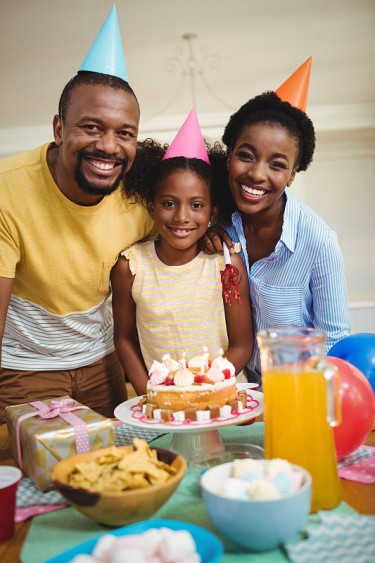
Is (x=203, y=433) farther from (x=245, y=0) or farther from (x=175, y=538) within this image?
(x=245, y=0)

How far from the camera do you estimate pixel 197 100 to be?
5.23 m

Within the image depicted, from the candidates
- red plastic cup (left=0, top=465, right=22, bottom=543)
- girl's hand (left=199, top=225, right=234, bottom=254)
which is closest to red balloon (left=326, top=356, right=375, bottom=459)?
red plastic cup (left=0, top=465, right=22, bottom=543)

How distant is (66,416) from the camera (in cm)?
112

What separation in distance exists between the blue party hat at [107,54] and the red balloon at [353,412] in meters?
1.16

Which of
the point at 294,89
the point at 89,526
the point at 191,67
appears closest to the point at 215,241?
the point at 294,89

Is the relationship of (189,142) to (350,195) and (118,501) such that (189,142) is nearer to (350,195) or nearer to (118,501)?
(118,501)

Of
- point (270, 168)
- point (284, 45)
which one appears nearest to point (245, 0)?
point (284, 45)

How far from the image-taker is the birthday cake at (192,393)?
1165mm

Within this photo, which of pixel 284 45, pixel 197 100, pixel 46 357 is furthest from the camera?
pixel 197 100

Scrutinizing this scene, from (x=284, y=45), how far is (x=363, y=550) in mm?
4321

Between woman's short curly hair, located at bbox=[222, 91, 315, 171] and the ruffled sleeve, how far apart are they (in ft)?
1.65

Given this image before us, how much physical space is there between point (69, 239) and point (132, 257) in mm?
226

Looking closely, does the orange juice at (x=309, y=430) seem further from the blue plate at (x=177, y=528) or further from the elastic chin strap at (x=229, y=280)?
the elastic chin strap at (x=229, y=280)

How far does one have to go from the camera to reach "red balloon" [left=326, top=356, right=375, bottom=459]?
103 cm
